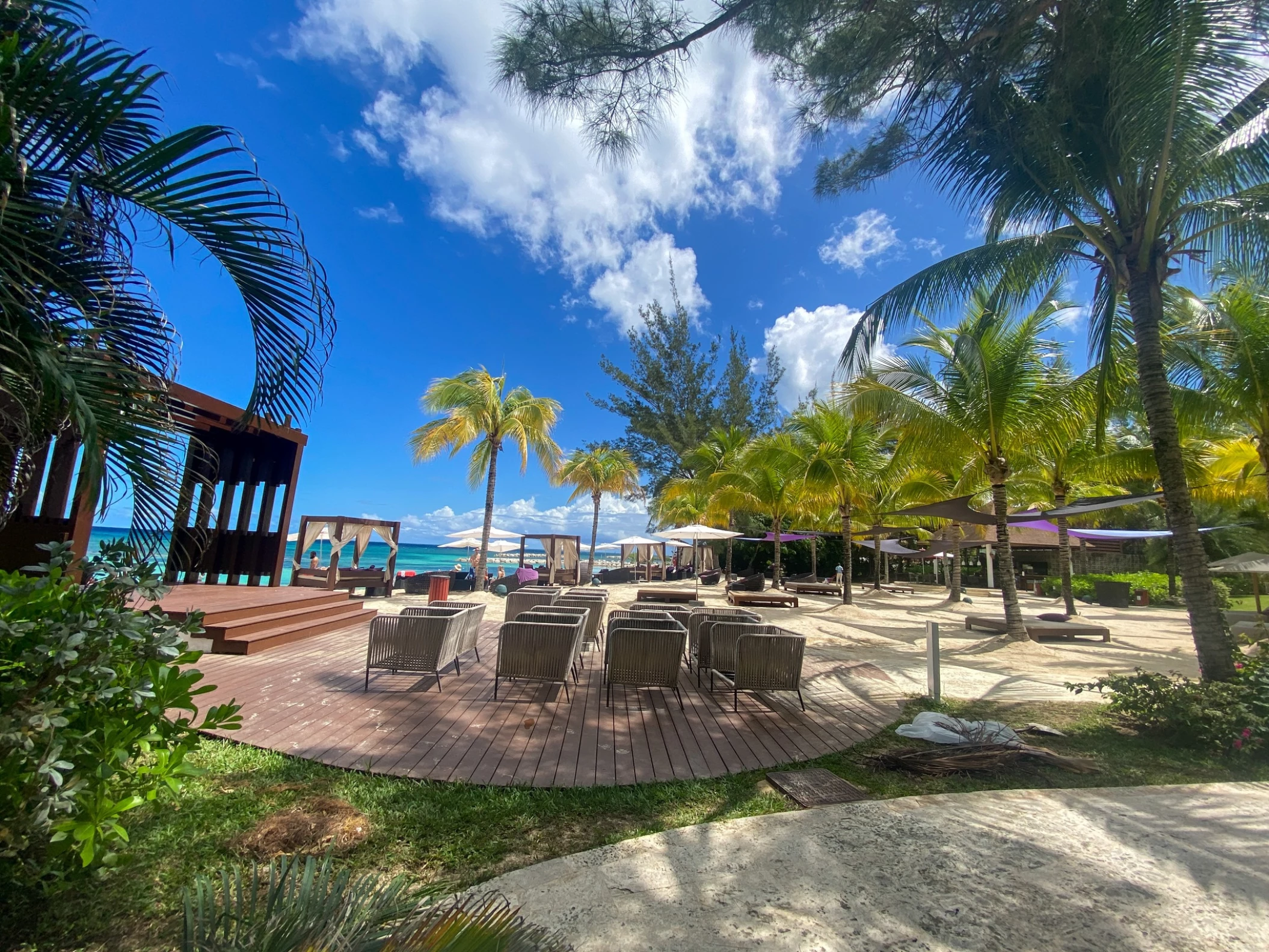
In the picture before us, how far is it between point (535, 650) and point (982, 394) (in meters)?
9.76

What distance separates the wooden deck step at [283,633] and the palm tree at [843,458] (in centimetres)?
1177

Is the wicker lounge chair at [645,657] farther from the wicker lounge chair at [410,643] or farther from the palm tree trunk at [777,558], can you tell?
the palm tree trunk at [777,558]

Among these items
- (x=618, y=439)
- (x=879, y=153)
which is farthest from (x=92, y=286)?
(x=618, y=439)

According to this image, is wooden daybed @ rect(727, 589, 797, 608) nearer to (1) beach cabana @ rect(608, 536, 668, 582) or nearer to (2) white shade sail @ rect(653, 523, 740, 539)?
(2) white shade sail @ rect(653, 523, 740, 539)

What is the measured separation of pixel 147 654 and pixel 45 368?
101cm

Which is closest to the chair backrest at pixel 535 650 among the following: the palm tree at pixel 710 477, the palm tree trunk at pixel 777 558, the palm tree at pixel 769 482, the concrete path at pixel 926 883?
the concrete path at pixel 926 883

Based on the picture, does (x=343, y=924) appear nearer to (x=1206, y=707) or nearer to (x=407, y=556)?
(x=1206, y=707)

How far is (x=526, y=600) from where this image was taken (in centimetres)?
795

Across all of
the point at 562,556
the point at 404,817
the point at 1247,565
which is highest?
the point at 1247,565

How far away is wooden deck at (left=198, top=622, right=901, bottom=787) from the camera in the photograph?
3.66 meters

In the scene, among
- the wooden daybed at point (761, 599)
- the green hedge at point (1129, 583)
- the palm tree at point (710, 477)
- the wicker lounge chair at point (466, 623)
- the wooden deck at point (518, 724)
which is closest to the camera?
the wooden deck at point (518, 724)

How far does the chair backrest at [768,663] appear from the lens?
5129 millimetres

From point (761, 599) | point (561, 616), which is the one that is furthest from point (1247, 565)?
point (561, 616)

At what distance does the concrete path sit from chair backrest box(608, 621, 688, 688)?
211cm
